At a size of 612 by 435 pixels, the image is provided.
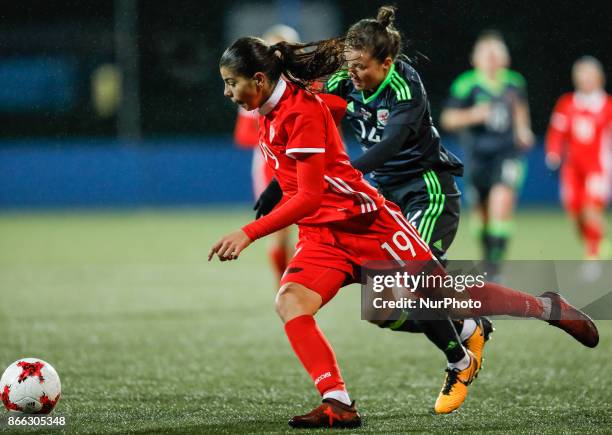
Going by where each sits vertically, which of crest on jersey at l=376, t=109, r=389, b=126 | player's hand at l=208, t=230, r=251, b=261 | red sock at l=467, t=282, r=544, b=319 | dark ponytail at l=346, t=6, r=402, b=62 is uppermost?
dark ponytail at l=346, t=6, r=402, b=62

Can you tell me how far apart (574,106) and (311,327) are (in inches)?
322

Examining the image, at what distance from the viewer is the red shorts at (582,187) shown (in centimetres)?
1079

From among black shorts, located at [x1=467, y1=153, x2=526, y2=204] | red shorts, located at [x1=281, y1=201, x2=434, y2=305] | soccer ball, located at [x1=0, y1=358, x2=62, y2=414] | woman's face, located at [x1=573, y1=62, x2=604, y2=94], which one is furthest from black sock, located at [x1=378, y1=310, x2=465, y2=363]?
woman's face, located at [x1=573, y1=62, x2=604, y2=94]

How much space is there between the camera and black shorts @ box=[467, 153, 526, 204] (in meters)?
9.91

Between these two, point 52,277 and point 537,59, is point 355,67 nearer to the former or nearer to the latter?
point 52,277

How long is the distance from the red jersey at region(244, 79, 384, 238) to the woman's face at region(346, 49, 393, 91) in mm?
541

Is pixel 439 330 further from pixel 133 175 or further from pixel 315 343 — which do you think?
pixel 133 175

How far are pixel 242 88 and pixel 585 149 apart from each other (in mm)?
7845

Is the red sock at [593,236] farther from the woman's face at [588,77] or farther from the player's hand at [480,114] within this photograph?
the woman's face at [588,77]

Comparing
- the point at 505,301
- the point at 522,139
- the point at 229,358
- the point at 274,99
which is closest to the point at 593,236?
the point at 522,139

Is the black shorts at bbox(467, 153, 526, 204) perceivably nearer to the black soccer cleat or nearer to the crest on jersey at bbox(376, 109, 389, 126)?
the crest on jersey at bbox(376, 109, 389, 126)

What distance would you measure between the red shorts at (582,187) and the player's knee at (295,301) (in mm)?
6984

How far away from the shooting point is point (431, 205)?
5.10m

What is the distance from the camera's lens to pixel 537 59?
1830cm
